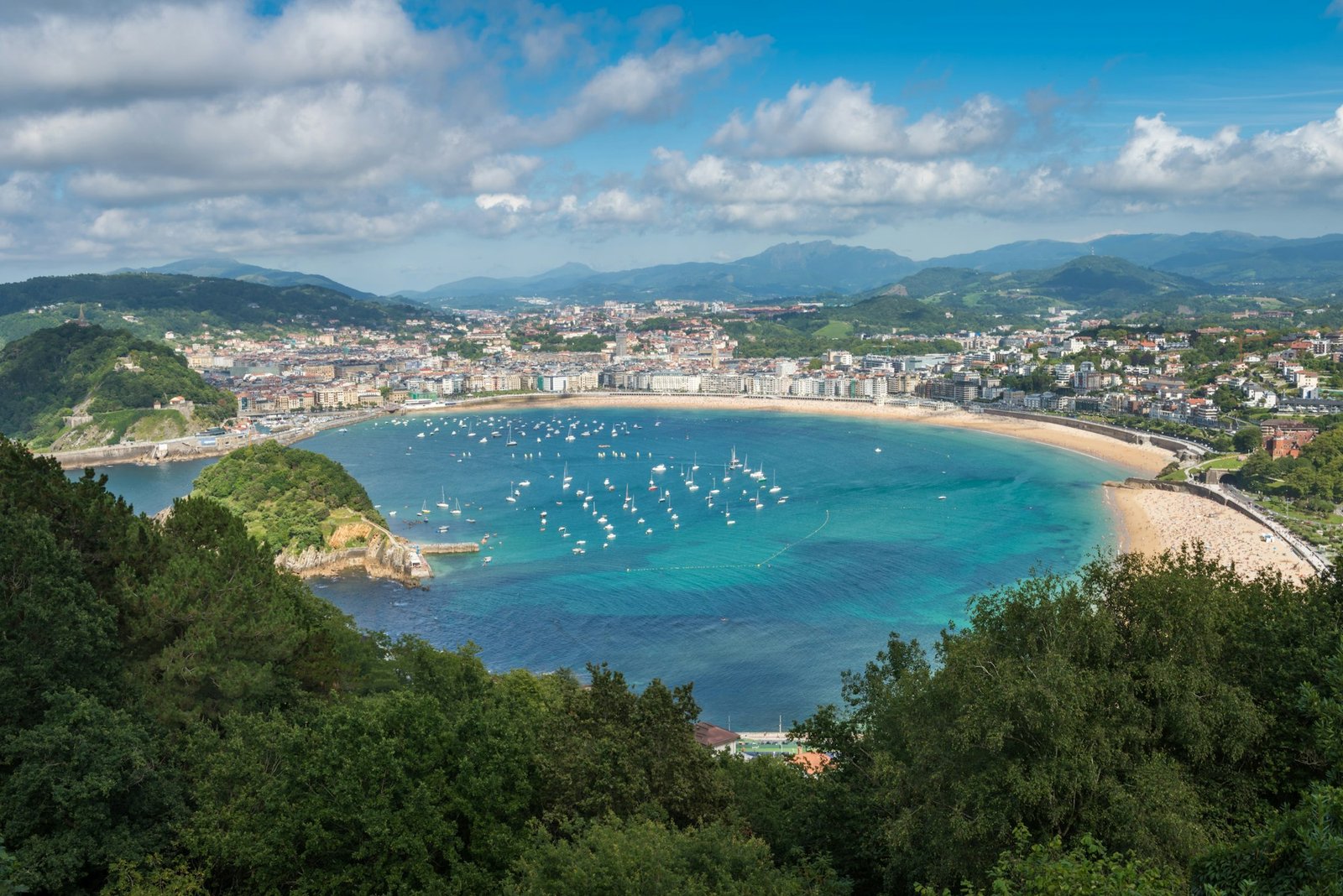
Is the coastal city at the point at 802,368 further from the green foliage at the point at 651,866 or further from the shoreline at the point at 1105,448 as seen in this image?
the green foliage at the point at 651,866

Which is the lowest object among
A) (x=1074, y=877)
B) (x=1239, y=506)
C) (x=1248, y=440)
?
(x=1239, y=506)

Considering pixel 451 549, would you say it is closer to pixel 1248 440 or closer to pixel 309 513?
pixel 309 513

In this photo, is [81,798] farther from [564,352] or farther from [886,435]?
[564,352]

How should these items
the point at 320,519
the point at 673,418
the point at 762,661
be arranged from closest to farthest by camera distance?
1. the point at 762,661
2. the point at 320,519
3. the point at 673,418

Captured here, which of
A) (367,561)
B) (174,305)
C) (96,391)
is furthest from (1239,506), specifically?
(174,305)

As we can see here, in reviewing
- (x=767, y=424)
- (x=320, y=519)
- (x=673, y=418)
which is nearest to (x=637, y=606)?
(x=320, y=519)

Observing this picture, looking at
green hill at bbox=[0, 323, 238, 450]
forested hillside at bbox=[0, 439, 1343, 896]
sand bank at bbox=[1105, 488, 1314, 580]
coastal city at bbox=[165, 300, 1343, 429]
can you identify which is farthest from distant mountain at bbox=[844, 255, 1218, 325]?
forested hillside at bbox=[0, 439, 1343, 896]

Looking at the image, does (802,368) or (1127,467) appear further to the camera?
(802,368)
